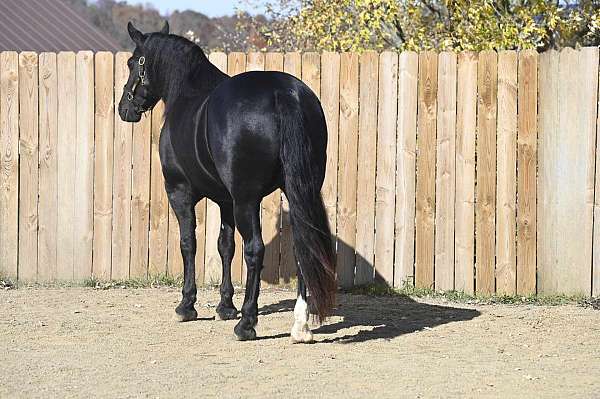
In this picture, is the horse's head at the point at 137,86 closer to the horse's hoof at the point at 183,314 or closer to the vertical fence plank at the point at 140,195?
the vertical fence plank at the point at 140,195

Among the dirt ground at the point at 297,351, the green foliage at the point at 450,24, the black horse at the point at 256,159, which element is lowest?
the dirt ground at the point at 297,351

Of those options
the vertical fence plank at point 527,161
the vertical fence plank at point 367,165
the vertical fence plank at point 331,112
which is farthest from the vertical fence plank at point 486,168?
the vertical fence plank at point 331,112

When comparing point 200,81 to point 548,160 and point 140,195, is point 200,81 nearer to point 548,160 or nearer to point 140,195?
point 140,195

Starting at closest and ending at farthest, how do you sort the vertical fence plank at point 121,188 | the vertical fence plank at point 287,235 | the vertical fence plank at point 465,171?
the vertical fence plank at point 465,171 → the vertical fence plank at point 287,235 → the vertical fence plank at point 121,188

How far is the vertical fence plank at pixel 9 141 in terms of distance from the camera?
9492 millimetres

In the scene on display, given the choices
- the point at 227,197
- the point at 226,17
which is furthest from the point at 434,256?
the point at 226,17

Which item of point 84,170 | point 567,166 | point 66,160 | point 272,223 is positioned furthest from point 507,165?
point 66,160

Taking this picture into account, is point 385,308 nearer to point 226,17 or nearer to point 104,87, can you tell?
point 104,87

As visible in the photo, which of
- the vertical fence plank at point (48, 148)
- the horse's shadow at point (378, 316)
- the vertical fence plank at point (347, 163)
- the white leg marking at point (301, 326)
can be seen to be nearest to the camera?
the white leg marking at point (301, 326)

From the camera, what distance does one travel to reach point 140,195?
9.39m

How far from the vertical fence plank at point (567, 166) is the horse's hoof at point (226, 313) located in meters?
2.86

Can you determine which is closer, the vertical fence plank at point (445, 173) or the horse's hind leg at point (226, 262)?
the horse's hind leg at point (226, 262)

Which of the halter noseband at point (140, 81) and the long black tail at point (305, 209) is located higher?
the halter noseband at point (140, 81)

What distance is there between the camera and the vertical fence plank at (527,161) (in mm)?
8570
